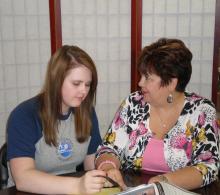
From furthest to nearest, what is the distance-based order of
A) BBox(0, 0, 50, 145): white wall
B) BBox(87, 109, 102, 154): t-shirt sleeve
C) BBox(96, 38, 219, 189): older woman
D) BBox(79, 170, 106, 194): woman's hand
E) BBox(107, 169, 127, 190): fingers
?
BBox(0, 0, 50, 145): white wall
BBox(87, 109, 102, 154): t-shirt sleeve
BBox(96, 38, 219, 189): older woman
BBox(107, 169, 127, 190): fingers
BBox(79, 170, 106, 194): woman's hand

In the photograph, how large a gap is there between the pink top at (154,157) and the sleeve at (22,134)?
0.53m

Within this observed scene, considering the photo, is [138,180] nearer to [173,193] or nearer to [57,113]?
[173,193]

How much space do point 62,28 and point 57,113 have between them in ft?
3.98

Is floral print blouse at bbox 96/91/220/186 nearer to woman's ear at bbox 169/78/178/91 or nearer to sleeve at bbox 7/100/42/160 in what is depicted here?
woman's ear at bbox 169/78/178/91

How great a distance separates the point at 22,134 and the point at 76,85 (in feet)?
1.06

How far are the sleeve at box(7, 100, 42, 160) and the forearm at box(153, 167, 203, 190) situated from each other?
0.60m

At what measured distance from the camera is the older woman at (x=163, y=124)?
169 centimetres

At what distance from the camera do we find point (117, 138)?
179 centimetres

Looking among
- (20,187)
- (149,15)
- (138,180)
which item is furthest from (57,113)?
(149,15)

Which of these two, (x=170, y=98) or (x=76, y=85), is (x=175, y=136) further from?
(x=76, y=85)

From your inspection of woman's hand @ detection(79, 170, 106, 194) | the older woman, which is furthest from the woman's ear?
woman's hand @ detection(79, 170, 106, 194)

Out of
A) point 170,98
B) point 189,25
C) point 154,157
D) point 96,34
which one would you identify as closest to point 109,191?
point 154,157

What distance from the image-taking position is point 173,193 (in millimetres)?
1163

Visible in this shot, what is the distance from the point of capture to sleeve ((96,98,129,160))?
5.74 feet
